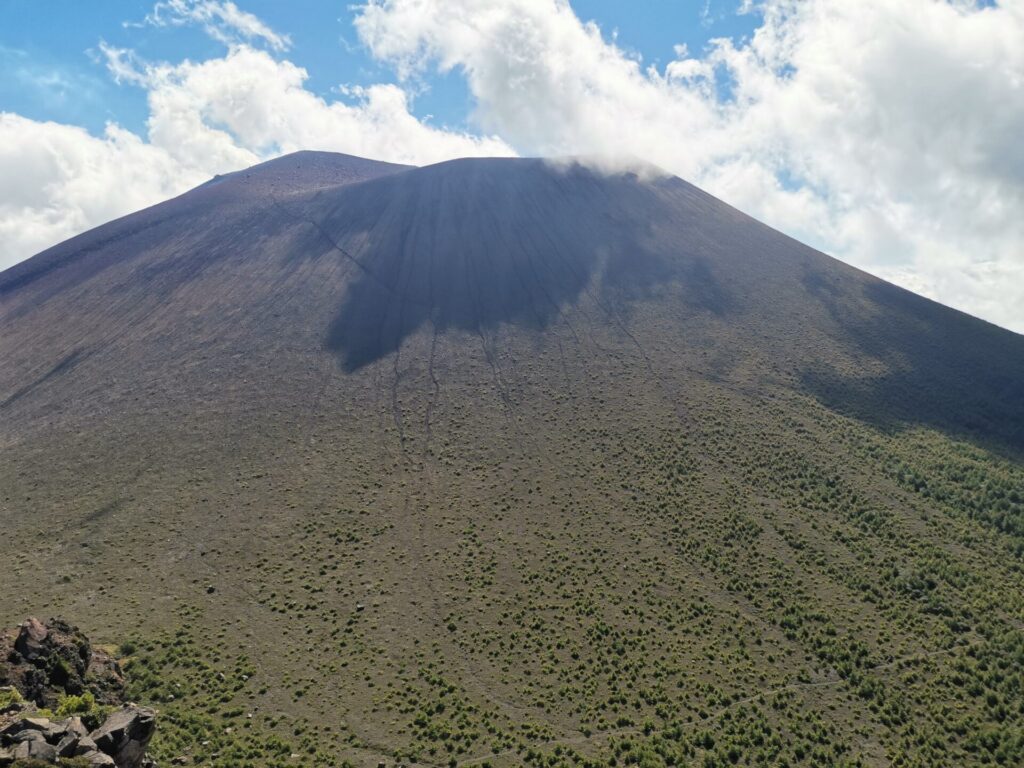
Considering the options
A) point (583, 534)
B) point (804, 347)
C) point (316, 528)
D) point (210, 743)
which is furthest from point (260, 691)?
point (804, 347)

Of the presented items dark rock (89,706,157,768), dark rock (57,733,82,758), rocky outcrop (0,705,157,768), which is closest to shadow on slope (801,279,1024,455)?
dark rock (89,706,157,768)

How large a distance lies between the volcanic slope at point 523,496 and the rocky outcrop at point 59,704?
2.78 m

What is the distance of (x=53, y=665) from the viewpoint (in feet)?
78.7

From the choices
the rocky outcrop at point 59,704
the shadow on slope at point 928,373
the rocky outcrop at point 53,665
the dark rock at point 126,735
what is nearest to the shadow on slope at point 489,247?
the shadow on slope at point 928,373

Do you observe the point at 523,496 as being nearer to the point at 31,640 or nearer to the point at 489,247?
the point at 31,640

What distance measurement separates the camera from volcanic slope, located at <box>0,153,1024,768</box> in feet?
91.5

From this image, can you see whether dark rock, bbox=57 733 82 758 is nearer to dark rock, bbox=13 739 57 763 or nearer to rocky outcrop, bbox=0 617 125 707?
dark rock, bbox=13 739 57 763

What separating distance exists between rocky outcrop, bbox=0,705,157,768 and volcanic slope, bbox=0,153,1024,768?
7361 millimetres

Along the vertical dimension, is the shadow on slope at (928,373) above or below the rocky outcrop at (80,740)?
above

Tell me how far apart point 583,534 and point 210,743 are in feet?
76.9

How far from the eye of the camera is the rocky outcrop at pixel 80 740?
14766 millimetres

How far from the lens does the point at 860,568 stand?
3753 cm

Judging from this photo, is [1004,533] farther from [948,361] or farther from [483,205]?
[483,205]

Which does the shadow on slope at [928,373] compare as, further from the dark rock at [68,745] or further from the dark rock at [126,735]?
the dark rock at [68,745]
